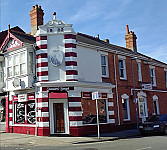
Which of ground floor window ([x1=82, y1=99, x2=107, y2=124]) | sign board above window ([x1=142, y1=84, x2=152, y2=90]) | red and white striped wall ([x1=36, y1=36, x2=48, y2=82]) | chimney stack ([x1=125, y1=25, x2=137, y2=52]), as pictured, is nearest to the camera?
red and white striped wall ([x1=36, y1=36, x2=48, y2=82])

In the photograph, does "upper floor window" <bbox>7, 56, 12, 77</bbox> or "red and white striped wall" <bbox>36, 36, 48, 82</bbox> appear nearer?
"red and white striped wall" <bbox>36, 36, 48, 82</bbox>

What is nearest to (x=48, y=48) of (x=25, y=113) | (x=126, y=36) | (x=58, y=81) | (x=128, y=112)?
(x=58, y=81)

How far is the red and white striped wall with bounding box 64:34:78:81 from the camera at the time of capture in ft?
55.0

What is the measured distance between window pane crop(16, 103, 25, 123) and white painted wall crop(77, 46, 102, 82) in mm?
4963

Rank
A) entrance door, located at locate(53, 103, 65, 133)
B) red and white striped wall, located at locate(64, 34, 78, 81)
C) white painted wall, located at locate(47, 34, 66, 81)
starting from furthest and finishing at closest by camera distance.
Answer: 1. red and white striped wall, located at locate(64, 34, 78, 81)
2. white painted wall, located at locate(47, 34, 66, 81)
3. entrance door, located at locate(53, 103, 65, 133)

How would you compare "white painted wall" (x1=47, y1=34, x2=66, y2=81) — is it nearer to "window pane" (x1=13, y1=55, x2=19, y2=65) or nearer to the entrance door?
the entrance door

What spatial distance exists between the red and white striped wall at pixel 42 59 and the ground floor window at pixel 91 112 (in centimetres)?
346

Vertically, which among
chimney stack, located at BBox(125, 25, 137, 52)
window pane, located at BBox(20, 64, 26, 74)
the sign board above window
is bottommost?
the sign board above window

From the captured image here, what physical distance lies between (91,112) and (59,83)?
3.54 meters

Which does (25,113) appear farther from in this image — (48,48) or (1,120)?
(48,48)

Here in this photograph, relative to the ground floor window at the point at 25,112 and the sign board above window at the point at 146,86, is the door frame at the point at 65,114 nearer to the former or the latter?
the ground floor window at the point at 25,112

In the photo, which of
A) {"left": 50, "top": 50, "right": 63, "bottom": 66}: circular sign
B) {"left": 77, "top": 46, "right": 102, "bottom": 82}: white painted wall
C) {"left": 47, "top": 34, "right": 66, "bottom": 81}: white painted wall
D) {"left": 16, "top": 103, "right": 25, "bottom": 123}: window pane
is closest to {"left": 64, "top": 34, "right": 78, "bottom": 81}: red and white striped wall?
{"left": 47, "top": 34, "right": 66, "bottom": 81}: white painted wall

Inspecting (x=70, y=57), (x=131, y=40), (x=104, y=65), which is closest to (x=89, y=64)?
(x=104, y=65)

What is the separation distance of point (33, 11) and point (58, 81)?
7803mm
